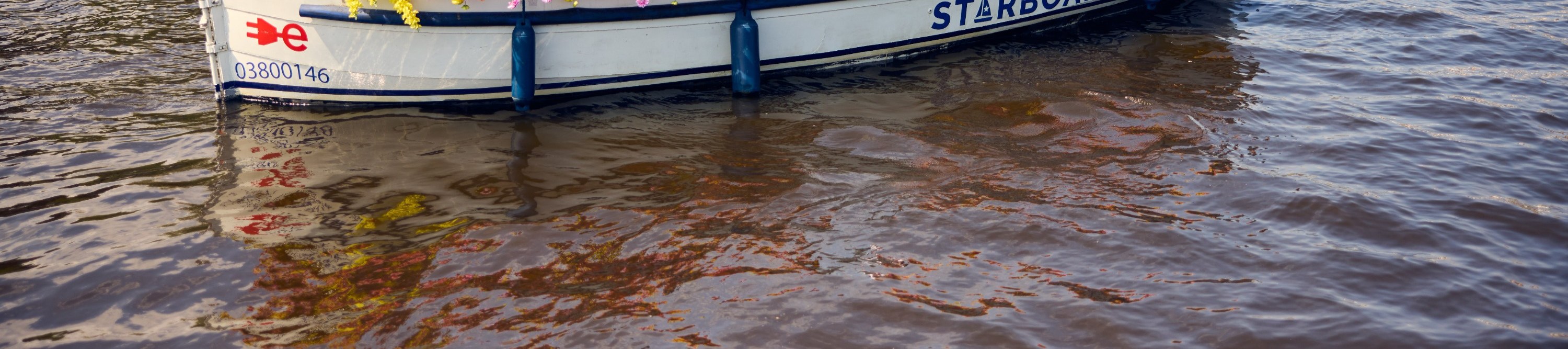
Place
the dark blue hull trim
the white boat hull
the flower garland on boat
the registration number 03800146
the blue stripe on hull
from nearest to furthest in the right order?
the flower garland on boat, the dark blue hull trim, the white boat hull, the registration number 03800146, the blue stripe on hull

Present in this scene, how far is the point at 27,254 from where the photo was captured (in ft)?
15.8

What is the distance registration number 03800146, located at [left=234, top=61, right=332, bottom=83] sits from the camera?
6852 mm

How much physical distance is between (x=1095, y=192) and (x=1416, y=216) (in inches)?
65.3

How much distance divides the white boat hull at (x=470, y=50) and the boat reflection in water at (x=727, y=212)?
0.66 feet

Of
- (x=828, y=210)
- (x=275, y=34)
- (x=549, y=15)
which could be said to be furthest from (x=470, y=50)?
(x=828, y=210)

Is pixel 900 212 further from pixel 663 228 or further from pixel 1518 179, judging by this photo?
pixel 1518 179

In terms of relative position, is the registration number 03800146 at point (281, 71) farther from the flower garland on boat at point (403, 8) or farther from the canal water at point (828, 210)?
the flower garland on boat at point (403, 8)

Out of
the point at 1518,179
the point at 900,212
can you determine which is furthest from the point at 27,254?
the point at 1518,179

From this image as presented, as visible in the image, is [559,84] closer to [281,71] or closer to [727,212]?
[281,71]

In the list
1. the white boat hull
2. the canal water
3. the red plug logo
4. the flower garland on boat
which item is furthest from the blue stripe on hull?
the flower garland on boat

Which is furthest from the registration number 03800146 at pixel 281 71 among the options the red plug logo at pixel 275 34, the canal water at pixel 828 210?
the canal water at pixel 828 210

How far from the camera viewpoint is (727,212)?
5367 millimetres

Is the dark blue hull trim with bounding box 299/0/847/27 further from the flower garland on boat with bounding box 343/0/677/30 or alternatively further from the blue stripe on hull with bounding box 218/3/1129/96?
the blue stripe on hull with bounding box 218/3/1129/96

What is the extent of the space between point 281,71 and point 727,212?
3616 millimetres
